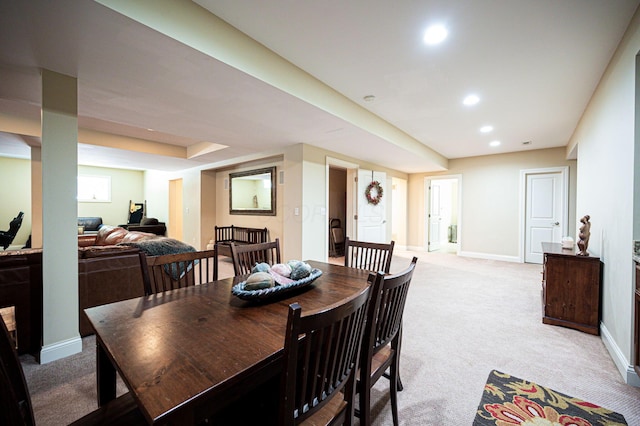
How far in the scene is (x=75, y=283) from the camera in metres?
2.16

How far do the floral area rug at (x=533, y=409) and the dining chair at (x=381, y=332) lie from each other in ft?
2.02

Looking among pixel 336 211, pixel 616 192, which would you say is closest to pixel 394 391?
pixel 616 192

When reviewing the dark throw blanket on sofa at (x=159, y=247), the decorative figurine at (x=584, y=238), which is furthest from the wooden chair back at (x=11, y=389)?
the decorative figurine at (x=584, y=238)

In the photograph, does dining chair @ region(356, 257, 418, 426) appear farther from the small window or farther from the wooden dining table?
the small window

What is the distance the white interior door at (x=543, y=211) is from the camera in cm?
546

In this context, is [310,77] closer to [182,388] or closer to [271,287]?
[271,287]

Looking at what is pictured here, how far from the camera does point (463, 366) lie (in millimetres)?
2018

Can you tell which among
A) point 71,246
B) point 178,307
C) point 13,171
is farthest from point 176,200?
point 178,307

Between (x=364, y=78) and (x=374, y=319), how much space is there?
236cm

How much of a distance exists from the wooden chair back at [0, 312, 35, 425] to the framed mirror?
14.2ft

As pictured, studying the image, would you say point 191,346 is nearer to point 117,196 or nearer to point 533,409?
point 533,409

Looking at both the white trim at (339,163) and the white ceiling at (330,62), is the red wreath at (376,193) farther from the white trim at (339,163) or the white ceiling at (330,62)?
the white ceiling at (330,62)

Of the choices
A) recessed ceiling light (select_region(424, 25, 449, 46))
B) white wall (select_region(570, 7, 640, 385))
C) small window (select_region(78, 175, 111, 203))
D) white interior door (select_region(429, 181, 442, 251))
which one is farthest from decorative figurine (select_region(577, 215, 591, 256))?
small window (select_region(78, 175, 111, 203))

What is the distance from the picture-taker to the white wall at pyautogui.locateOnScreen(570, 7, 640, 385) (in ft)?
6.06
